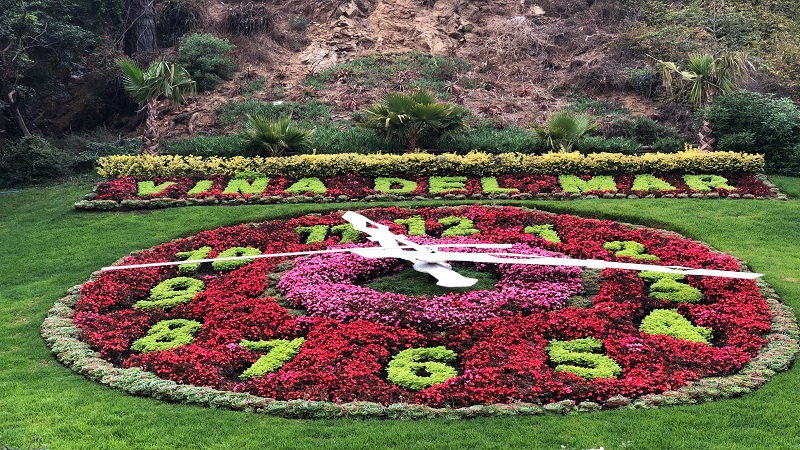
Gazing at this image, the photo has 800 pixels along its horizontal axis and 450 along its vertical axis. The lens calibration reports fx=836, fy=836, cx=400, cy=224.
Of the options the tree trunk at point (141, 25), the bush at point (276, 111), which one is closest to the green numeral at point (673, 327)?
the bush at point (276, 111)

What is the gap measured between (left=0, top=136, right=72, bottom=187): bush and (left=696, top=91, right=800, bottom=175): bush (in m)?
15.2

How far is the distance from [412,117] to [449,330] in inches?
372

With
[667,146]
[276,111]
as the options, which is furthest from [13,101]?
[667,146]

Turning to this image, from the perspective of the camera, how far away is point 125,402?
28.6 ft

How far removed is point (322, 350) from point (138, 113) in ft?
54.7

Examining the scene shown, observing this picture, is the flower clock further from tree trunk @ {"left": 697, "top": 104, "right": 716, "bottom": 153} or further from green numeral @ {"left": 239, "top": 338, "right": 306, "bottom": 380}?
tree trunk @ {"left": 697, "top": 104, "right": 716, "bottom": 153}

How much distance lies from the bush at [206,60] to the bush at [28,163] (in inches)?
202

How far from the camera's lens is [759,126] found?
18500 mm

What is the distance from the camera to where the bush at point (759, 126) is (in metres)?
18.2

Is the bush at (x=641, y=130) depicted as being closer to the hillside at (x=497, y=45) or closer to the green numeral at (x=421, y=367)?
the hillside at (x=497, y=45)

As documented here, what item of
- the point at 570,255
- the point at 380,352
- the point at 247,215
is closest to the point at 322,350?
the point at 380,352

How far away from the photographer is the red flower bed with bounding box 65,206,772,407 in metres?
8.81

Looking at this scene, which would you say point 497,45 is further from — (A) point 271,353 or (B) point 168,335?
(A) point 271,353

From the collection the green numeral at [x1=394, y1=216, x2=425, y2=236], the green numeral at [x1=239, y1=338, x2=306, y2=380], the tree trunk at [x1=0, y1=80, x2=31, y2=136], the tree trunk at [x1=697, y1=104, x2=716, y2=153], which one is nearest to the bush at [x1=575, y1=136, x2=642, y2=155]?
the tree trunk at [x1=697, y1=104, x2=716, y2=153]
